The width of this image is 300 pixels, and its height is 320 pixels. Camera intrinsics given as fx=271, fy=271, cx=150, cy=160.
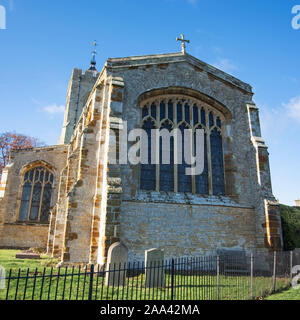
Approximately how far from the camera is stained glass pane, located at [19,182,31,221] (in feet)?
57.0

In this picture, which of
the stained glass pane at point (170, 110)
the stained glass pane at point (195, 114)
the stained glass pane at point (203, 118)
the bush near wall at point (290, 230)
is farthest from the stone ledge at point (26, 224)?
the bush near wall at point (290, 230)

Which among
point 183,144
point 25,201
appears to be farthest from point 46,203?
point 183,144

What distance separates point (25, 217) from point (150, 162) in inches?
406

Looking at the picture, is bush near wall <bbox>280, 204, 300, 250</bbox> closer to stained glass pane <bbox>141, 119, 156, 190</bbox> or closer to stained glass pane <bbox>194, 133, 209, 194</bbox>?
stained glass pane <bbox>194, 133, 209, 194</bbox>

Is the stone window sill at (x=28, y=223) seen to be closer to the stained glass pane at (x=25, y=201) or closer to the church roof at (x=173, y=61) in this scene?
the stained glass pane at (x=25, y=201)

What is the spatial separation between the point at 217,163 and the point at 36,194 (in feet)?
39.5

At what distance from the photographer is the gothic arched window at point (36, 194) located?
1756cm

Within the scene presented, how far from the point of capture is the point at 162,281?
7.52 meters

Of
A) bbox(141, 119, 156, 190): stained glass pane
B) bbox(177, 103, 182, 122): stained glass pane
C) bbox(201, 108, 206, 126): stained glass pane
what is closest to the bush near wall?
bbox(201, 108, 206, 126): stained glass pane

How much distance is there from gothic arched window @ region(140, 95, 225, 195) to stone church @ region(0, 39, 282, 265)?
0.16ft

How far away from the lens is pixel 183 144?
41.8 ft

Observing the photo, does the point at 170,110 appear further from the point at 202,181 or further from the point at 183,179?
the point at 202,181
